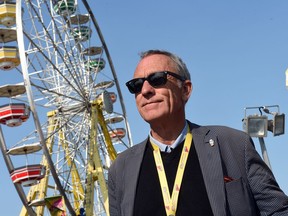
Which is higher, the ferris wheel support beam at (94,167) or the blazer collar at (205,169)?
the blazer collar at (205,169)

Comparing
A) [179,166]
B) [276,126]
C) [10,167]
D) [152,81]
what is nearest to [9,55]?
[10,167]

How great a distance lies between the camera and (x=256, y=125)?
8906 millimetres

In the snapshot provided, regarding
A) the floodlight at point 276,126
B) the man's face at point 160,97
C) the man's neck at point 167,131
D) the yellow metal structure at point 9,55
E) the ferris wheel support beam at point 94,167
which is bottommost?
the ferris wheel support beam at point 94,167

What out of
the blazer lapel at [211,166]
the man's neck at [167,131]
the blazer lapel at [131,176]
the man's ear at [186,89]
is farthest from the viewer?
the man's ear at [186,89]

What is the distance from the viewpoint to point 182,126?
118 inches

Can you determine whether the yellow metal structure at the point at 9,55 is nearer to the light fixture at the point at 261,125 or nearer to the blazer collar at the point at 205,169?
the light fixture at the point at 261,125

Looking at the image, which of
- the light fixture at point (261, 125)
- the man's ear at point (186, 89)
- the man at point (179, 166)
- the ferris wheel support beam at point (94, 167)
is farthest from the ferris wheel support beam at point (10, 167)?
the man's ear at point (186, 89)

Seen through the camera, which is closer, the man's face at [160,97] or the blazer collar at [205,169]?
the blazer collar at [205,169]

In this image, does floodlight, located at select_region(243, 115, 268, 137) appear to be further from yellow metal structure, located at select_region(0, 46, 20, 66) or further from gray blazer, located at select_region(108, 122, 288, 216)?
yellow metal structure, located at select_region(0, 46, 20, 66)

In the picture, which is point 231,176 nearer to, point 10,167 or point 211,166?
point 211,166

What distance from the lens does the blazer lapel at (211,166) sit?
105 inches

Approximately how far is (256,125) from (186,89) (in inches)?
236

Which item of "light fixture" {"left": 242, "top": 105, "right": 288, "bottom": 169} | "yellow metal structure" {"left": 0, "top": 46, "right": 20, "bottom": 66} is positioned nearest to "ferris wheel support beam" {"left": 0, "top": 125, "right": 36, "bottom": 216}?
"yellow metal structure" {"left": 0, "top": 46, "right": 20, "bottom": 66}

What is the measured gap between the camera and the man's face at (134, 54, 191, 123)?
2.92 m
